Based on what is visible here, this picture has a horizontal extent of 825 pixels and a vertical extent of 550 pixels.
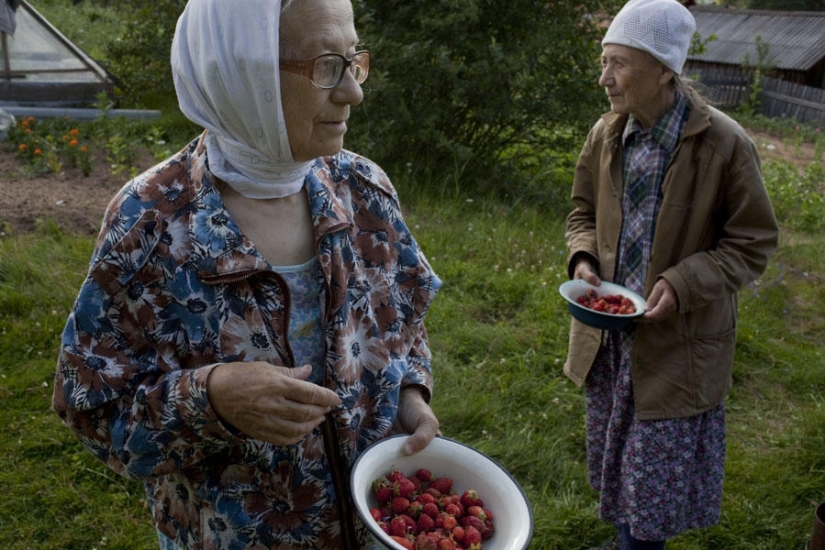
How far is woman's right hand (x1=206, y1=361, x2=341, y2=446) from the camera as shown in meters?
1.33

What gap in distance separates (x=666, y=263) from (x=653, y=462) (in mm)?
677

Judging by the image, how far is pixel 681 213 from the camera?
2.55 meters

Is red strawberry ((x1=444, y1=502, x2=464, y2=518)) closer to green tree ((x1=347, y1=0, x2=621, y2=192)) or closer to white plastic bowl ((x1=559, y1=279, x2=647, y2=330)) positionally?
white plastic bowl ((x1=559, y1=279, x2=647, y2=330))

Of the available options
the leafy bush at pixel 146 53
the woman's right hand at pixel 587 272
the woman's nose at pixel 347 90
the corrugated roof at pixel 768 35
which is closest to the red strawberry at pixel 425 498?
the woman's nose at pixel 347 90

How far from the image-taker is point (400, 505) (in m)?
1.55

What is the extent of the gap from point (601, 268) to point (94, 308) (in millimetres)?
1981

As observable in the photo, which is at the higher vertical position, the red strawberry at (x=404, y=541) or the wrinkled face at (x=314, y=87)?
the wrinkled face at (x=314, y=87)

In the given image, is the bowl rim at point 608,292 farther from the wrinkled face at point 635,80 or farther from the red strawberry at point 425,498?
the red strawberry at point 425,498

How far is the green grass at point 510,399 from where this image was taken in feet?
10.2

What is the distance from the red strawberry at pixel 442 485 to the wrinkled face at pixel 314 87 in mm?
730

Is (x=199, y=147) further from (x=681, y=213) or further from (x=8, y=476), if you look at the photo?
(x=8, y=476)

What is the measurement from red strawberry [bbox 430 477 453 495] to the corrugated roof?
16.4 m

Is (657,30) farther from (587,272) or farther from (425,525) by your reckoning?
(425,525)

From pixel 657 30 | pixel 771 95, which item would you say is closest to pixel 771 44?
pixel 771 95
